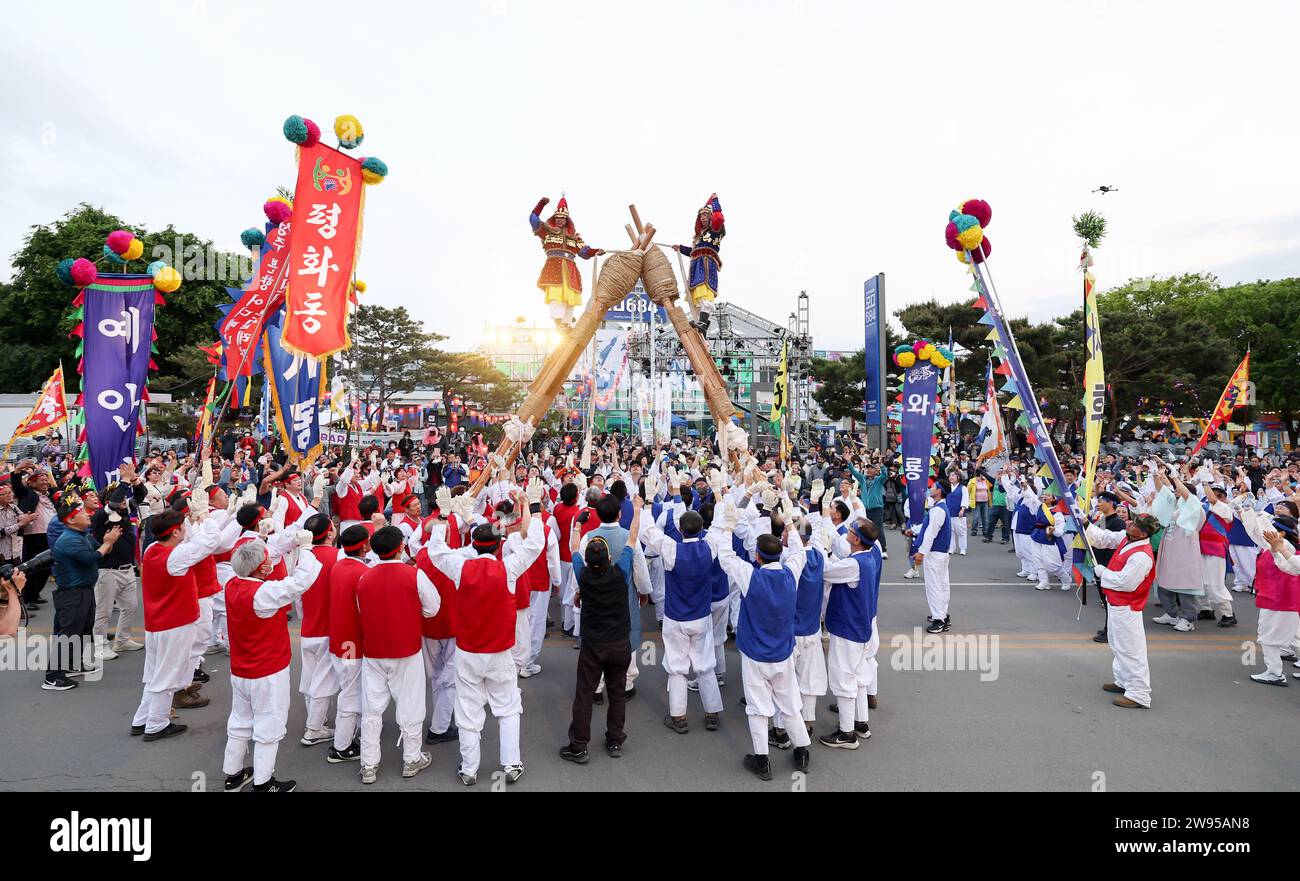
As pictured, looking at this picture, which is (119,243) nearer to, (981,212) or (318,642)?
(318,642)

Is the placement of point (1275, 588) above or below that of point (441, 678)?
above

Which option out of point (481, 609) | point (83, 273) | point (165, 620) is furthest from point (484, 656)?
point (83, 273)

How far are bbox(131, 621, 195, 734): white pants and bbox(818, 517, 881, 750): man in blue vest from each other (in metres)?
5.09

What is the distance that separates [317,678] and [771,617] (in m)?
3.41

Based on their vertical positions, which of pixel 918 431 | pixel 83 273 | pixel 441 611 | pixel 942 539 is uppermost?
pixel 83 273

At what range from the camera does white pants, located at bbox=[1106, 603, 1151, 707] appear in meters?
5.56

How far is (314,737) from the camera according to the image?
4.86m

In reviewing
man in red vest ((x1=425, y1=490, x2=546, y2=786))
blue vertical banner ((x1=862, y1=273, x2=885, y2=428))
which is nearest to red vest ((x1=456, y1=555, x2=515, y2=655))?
man in red vest ((x1=425, y1=490, x2=546, y2=786))

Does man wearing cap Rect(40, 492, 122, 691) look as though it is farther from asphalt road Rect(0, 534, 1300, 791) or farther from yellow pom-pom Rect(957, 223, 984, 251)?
yellow pom-pom Rect(957, 223, 984, 251)

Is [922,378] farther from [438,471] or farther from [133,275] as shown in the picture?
[133,275]

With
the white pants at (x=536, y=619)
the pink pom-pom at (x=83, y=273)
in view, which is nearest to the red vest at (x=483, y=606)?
the white pants at (x=536, y=619)

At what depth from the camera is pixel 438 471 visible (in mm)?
15531

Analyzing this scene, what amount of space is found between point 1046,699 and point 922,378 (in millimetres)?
6824
